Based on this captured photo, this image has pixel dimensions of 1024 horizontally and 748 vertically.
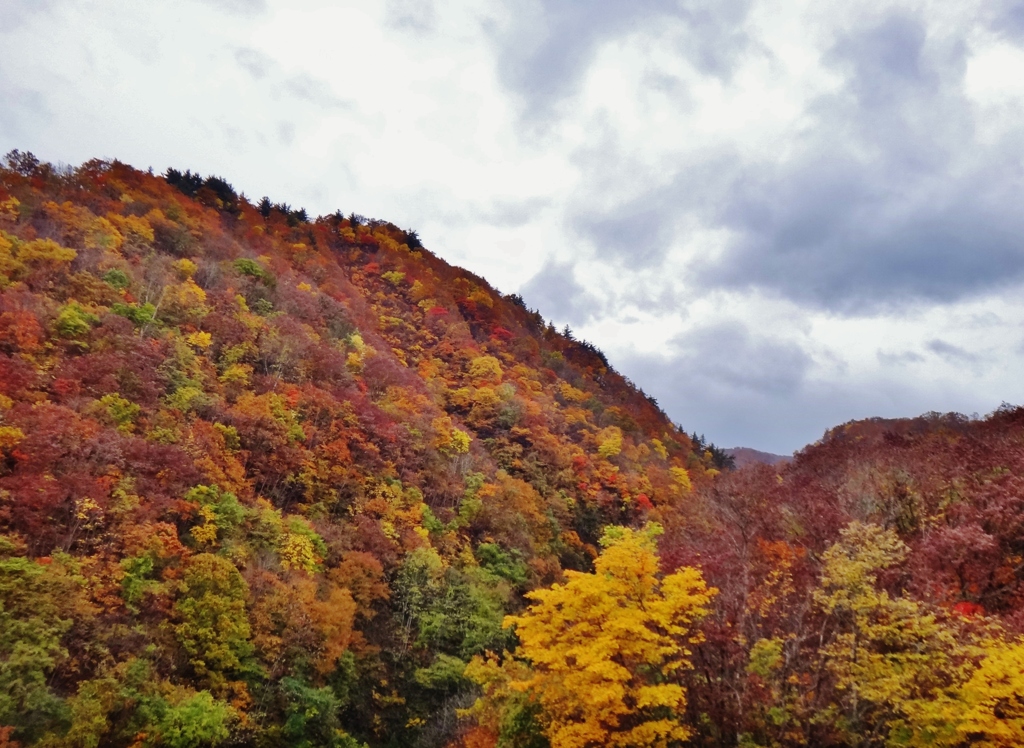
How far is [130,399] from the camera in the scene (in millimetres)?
24469

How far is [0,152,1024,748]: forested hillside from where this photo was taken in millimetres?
13414

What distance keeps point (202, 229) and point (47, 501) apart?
3196cm

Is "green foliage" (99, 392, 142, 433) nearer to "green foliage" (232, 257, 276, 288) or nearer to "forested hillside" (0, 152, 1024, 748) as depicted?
"forested hillside" (0, 152, 1024, 748)

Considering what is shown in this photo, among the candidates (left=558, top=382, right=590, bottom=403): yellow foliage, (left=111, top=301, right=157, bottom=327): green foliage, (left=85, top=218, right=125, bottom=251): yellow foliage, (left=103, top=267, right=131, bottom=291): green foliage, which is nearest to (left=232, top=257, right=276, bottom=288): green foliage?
(left=85, top=218, right=125, bottom=251): yellow foliage

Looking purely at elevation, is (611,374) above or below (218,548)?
above

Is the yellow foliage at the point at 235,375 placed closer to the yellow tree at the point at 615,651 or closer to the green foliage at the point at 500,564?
the green foliage at the point at 500,564

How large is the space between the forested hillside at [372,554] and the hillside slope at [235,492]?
0.41 feet

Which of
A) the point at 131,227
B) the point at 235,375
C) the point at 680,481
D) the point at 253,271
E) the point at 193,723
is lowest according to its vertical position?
the point at 193,723

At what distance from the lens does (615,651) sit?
43.5ft

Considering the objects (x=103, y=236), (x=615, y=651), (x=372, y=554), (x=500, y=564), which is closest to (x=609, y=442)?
(x=500, y=564)

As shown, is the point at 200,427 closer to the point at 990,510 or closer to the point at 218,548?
the point at 218,548

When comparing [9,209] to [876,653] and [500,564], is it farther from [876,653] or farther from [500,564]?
[876,653]

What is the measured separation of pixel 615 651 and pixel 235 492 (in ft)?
60.0

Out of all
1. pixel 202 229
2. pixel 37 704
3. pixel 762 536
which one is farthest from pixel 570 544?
pixel 202 229
